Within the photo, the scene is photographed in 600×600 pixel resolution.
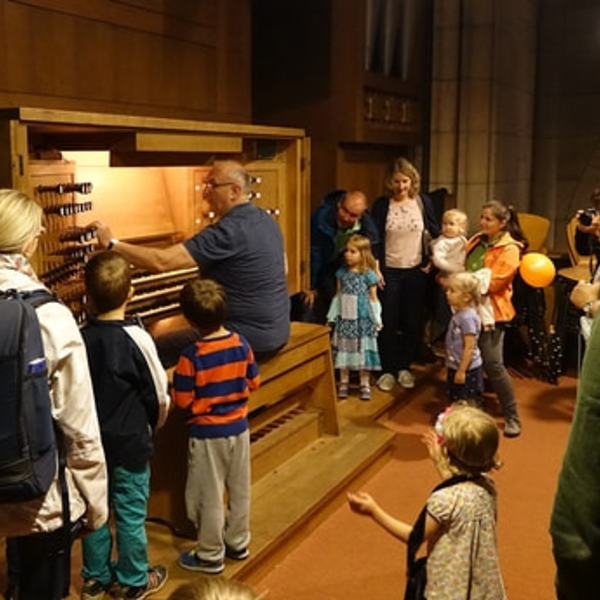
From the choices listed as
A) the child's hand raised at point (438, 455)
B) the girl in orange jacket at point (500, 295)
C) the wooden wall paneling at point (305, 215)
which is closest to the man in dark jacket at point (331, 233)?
the wooden wall paneling at point (305, 215)

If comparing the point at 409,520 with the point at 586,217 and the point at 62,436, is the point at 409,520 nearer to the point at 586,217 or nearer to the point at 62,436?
the point at 62,436

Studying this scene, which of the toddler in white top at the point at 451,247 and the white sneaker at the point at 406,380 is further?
the white sneaker at the point at 406,380

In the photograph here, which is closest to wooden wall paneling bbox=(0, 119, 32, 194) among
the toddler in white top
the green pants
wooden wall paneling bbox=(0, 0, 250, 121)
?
wooden wall paneling bbox=(0, 0, 250, 121)

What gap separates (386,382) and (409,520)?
171cm

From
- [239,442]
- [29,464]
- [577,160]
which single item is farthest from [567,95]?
[29,464]

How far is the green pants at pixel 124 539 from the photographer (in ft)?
9.95

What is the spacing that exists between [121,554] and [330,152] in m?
3.86

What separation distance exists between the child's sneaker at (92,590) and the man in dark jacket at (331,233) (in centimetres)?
274

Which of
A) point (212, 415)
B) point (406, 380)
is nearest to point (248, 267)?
point (212, 415)

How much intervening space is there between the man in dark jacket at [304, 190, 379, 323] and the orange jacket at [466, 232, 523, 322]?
31.7 inches

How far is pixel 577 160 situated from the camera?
820 centimetres

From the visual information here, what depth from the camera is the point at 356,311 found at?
17.8ft

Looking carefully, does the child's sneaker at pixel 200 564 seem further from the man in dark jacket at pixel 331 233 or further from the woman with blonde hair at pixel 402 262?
the woman with blonde hair at pixel 402 262

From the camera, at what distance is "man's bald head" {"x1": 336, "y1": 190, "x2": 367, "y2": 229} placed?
553 cm
